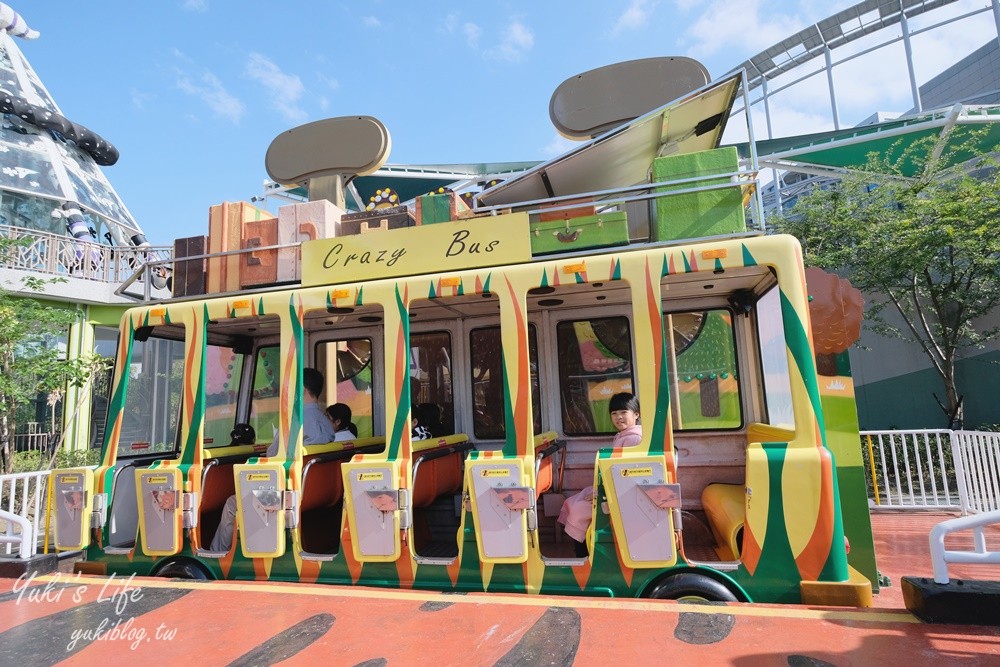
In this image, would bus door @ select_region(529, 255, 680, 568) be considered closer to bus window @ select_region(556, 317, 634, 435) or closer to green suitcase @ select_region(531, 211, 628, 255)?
green suitcase @ select_region(531, 211, 628, 255)

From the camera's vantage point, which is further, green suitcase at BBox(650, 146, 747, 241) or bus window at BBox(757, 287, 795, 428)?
green suitcase at BBox(650, 146, 747, 241)

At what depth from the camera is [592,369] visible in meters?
5.14

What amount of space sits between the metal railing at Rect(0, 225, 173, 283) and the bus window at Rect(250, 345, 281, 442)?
27.3 feet

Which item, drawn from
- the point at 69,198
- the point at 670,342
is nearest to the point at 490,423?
the point at 670,342

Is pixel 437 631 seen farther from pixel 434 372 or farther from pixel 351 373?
pixel 351 373

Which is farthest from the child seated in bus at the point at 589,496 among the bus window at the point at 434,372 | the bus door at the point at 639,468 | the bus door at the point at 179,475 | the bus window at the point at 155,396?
the bus window at the point at 155,396

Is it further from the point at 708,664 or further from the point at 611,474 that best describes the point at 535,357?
the point at 708,664

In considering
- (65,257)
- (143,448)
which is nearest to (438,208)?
(143,448)

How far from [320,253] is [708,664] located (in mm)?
3512

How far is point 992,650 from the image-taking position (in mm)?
2299

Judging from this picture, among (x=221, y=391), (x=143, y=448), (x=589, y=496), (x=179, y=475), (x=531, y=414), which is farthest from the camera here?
(x=221, y=391)

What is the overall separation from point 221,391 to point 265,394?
41 cm

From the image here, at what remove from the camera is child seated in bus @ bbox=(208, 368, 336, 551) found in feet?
15.0

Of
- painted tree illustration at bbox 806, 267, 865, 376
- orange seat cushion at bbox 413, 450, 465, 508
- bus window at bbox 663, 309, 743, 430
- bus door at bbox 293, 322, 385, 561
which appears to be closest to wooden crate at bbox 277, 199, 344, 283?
bus door at bbox 293, 322, 385, 561
